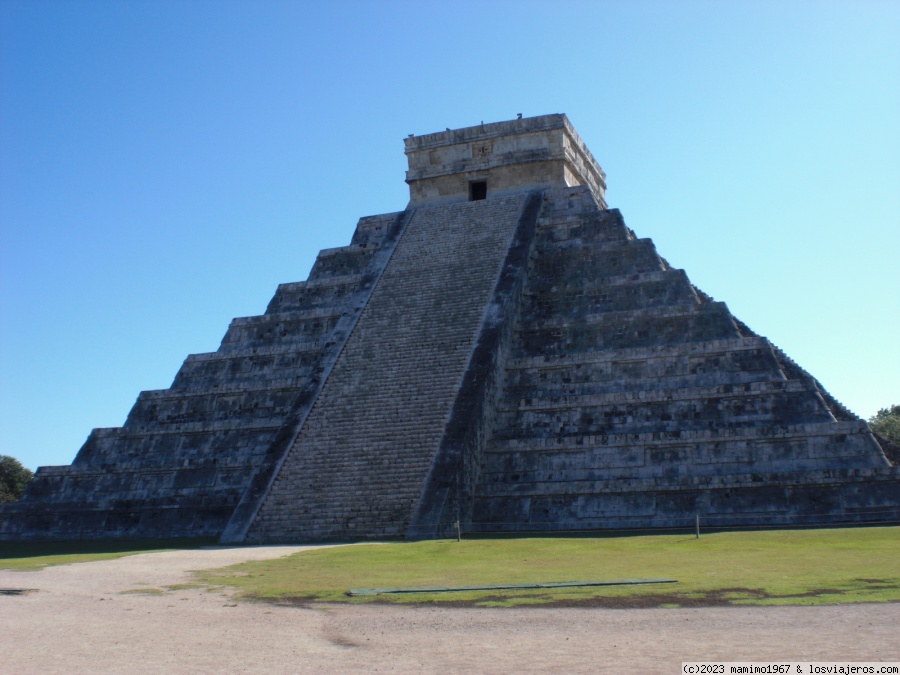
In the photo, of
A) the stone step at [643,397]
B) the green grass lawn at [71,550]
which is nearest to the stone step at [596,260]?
the stone step at [643,397]

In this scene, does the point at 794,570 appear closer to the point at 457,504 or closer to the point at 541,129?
the point at 457,504

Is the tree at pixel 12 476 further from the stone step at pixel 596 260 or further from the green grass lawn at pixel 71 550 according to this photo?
the stone step at pixel 596 260

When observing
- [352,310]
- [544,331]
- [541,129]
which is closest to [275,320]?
[352,310]

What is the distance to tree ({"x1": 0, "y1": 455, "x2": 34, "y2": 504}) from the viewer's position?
1524 inches

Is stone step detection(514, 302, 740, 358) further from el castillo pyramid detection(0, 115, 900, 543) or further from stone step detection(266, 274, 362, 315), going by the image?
stone step detection(266, 274, 362, 315)

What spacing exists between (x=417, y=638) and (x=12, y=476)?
37334 millimetres

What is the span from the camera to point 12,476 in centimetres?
3916

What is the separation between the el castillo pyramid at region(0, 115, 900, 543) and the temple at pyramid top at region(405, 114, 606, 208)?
76 millimetres

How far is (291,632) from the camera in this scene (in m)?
7.12

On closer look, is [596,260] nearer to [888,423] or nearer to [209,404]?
[209,404]

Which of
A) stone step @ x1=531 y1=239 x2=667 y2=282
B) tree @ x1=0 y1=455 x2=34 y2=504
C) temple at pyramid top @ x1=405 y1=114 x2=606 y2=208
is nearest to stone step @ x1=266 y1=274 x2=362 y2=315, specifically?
temple at pyramid top @ x1=405 y1=114 x2=606 y2=208

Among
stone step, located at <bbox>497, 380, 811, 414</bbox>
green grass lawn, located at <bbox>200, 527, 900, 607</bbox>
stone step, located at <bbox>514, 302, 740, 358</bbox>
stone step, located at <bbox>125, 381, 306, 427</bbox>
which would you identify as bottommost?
green grass lawn, located at <bbox>200, 527, 900, 607</bbox>

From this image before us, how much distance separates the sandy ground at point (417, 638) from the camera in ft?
18.8

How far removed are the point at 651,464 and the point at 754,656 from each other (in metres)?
10.9
